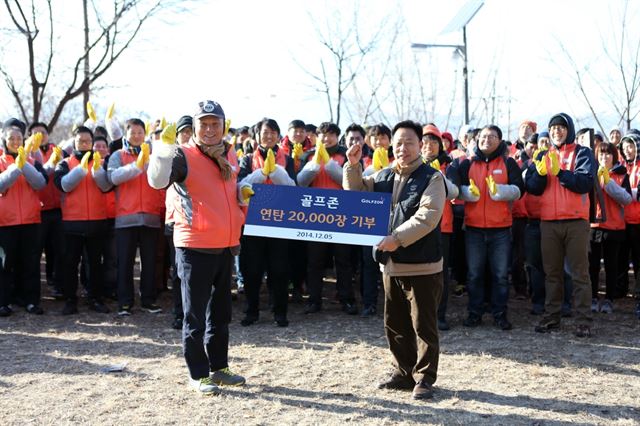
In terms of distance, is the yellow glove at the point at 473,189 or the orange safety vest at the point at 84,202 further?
the orange safety vest at the point at 84,202

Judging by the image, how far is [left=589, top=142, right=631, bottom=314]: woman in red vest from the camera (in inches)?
306

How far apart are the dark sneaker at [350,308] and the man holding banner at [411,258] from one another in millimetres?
2674

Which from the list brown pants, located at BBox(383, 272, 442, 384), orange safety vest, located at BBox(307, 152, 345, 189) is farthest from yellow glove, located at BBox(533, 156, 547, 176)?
brown pants, located at BBox(383, 272, 442, 384)

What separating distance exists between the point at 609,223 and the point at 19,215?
23.0 feet

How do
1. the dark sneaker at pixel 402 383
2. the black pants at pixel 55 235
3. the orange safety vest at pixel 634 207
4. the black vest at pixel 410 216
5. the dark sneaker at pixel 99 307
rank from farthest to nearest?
the black pants at pixel 55 235
the orange safety vest at pixel 634 207
the dark sneaker at pixel 99 307
the dark sneaker at pixel 402 383
the black vest at pixel 410 216

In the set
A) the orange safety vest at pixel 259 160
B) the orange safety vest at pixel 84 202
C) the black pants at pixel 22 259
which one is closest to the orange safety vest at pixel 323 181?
the orange safety vest at pixel 259 160

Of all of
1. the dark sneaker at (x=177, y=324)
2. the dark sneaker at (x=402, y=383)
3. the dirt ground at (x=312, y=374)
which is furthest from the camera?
the dark sneaker at (x=177, y=324)

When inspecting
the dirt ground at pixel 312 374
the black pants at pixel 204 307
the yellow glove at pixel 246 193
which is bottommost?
the dirt ground at pixel 312 374

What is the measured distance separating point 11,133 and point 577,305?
21.7 ft

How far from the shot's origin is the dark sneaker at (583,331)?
6.73 m

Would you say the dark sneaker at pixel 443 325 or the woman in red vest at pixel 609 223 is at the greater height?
the woman in red vest at pixel 609 223

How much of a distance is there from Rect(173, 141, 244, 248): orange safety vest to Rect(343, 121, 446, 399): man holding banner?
3.32 feet

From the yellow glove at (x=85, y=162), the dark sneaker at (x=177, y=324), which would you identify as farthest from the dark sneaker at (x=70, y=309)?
the yellow glove at (x=85, y=162)

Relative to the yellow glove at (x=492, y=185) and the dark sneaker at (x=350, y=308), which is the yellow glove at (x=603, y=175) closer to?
the yellow glove at (x=492, y=185)
